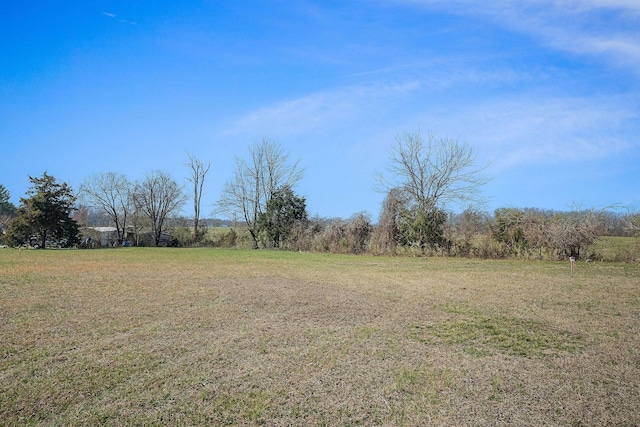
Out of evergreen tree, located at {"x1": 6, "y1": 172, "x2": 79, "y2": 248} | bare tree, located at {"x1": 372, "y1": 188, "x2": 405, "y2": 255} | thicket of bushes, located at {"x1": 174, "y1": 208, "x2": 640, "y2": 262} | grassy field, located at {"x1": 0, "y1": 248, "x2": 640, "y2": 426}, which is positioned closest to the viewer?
grassy field, located at {"x1": 0, "y1": 248, "x2": 640, "y2": 426}

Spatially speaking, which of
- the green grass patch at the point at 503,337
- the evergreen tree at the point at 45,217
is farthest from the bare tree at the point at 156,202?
the green grass patch at the point at 503,337

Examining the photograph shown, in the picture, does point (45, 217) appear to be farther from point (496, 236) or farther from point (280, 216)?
point (496, 236)

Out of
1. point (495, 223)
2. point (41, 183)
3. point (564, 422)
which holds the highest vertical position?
point (41, 183)

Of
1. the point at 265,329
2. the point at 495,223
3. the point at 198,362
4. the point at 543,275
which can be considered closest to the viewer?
the point at 198,362

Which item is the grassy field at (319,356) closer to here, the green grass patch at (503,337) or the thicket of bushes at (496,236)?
the green grass patch at (503,337)

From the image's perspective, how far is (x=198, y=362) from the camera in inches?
186

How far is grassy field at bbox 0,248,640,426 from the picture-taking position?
11.8ft

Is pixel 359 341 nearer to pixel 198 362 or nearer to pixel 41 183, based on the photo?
pixel 198 362

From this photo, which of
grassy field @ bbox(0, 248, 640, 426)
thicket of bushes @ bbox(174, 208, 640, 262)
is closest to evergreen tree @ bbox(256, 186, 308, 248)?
thicket of bushes @ bbox(174, 208, 640, 262)

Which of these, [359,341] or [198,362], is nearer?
[198,362]

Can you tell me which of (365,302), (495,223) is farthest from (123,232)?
(365,302)

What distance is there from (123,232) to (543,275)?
3506 cm

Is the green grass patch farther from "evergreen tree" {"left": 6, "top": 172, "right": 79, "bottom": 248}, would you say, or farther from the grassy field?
"evergreen tree" {"left": 6, "top": 172, "right": 79, "bottom": 248}

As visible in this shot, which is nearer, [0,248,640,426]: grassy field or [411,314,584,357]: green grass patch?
[0,248,640,426]: grassy field
